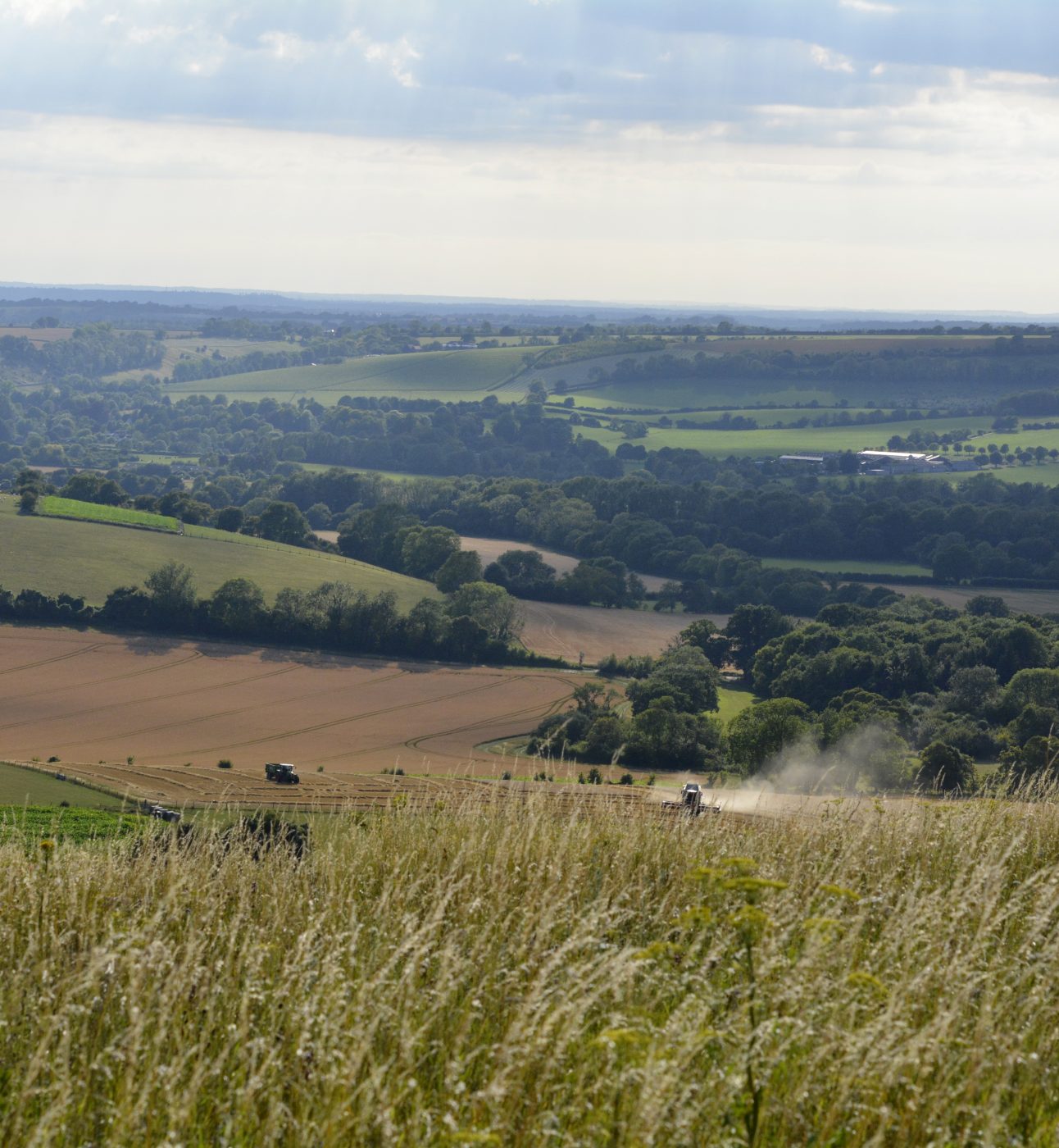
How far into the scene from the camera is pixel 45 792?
1959 inches

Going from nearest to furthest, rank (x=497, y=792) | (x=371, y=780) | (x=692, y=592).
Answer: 1. (x=497, y=792)
2. (x=371, y=780)
3. (x=692, y=592)

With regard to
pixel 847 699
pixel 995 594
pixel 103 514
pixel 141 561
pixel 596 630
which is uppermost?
pixel 103 514

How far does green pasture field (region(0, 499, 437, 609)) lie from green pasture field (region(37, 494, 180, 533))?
2.39m

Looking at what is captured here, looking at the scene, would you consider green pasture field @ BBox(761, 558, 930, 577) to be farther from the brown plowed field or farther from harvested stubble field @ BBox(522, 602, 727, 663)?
the brown plowed field

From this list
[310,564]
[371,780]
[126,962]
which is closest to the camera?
[126,962]

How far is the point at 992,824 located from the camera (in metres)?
10.9

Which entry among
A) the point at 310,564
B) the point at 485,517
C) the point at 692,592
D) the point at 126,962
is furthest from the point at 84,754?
the point at 485,517

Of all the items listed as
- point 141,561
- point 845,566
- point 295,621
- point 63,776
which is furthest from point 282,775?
point 845,566

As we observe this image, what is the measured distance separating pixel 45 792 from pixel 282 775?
9.16 metres

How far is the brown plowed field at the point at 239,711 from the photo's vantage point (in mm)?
59500

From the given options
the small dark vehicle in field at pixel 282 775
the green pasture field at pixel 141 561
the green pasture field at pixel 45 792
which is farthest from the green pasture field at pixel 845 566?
the green pasture field at pixel 45 792

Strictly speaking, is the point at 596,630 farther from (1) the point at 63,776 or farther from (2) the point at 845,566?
(1) the point at 63,776

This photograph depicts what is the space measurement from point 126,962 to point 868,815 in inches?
228

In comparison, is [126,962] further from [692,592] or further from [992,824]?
[692,592]
